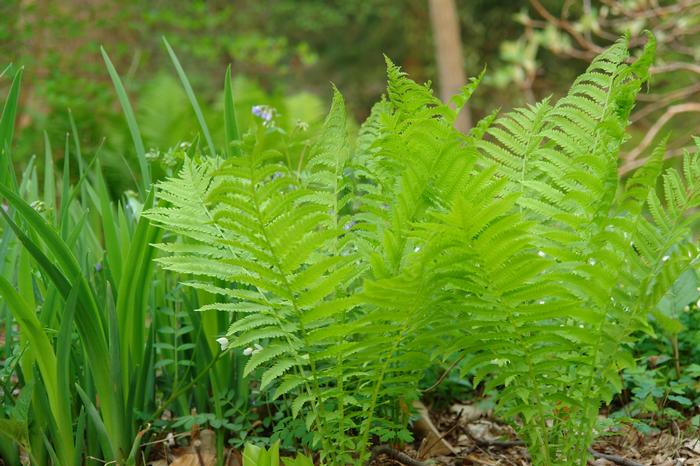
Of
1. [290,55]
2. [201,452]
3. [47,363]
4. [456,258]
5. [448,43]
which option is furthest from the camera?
[290,55]

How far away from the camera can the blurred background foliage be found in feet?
15.9

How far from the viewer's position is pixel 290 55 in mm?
13406

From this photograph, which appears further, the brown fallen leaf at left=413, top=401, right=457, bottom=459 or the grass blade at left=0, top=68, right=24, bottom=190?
the brown fallen leaf at left=413, top=401, right=457, bottom=459

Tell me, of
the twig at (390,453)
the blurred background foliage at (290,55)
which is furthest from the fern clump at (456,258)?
the blurred background foliage at (290,55)

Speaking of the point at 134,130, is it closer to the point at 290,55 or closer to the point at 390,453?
the point at 390,453

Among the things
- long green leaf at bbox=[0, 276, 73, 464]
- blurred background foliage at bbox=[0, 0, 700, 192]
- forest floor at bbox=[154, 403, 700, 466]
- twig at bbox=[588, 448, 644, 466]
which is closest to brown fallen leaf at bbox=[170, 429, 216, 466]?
forest floor at bbox=[154, 403, 700, 466]

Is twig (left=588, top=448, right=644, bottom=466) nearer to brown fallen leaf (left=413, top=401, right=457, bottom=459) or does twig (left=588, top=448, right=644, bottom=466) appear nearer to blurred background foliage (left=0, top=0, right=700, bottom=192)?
brown fallen leaf (left=413, top=401, right=457, bottom=459)

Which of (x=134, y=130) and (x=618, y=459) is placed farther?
(x=134, y=130)

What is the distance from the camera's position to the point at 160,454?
147 centimetres

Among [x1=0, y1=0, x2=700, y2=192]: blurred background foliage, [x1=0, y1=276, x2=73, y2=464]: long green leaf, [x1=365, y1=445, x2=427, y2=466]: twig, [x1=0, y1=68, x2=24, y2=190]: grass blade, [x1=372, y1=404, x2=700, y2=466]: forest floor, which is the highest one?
[x1=0, y1=0, x2=700, y2=192]: blurred background foliage

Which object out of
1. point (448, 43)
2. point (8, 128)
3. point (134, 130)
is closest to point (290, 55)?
point (448, 43)

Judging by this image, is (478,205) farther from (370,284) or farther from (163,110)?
(163,110)

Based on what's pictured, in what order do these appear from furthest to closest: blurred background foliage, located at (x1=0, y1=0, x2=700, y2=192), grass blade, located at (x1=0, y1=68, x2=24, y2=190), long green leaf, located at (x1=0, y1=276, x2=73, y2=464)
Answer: blurred background foliage, located at (x1=0, y1=0, x2=700, y2=192)
grass blade, located at (x1=0, y1=68, x2=24, y2=190)
long green leaf, located at (x1=0, y1=276, x2=73, y2=464)

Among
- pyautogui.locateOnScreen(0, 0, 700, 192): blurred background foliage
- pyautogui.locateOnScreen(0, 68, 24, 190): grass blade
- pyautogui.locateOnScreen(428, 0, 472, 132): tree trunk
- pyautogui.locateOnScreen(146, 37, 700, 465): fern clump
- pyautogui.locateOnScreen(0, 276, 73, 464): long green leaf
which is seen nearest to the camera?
pyautogui.locateOnScreen(146, 37, 700, 465): fern clump
